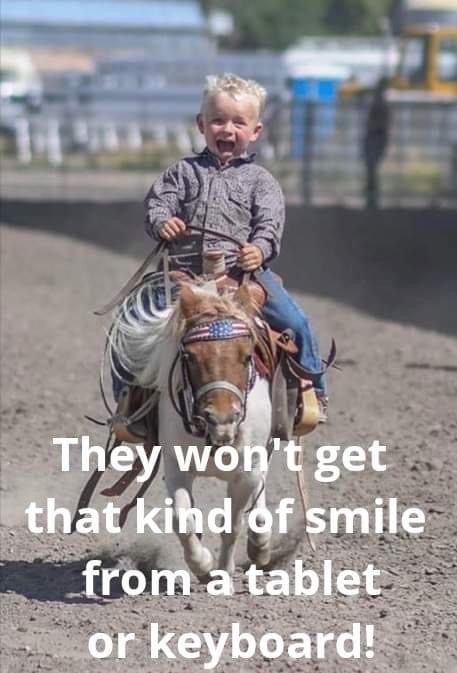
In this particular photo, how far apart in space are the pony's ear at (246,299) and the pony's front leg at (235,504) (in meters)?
0.65

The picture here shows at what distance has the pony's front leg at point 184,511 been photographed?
686cm

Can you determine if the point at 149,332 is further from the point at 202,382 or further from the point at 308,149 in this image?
the point at 308,149

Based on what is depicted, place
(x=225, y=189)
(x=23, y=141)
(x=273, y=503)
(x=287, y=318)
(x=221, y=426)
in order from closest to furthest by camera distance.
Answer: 1. (x=221, y=426)
2. (x=225, y=189)
3. (x=287, y=318)
4. (x=273, y=503)
5. (x=23, y=141)

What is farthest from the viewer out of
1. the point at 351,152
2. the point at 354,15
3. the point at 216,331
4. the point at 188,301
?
the point at 354,15

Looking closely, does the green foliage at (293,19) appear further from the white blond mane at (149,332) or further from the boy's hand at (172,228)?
the boy's hand at (172,228)

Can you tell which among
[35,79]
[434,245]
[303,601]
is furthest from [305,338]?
[35,79]

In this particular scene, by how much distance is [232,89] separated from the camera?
22.8 ft

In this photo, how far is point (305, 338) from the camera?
23.9ft

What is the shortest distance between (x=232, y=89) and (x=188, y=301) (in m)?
0.92

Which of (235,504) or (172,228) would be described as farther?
(235,504)

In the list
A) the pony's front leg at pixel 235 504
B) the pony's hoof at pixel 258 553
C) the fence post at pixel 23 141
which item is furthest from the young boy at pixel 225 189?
the fence post at pixel 23 141

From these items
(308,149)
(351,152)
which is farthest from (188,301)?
(351,152)

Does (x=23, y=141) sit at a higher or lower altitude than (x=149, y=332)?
lower

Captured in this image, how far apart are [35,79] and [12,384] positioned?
4047 centimetres
